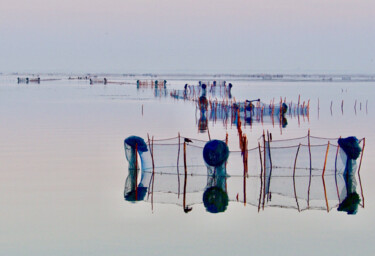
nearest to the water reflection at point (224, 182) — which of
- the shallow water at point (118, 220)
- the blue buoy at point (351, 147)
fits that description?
the blue buoy at point (351, 147)

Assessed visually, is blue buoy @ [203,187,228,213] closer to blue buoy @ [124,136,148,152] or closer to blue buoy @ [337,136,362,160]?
blue buoy @ [124,136,148,152]

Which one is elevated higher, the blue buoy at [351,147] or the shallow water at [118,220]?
the blue buoy at [351,147]

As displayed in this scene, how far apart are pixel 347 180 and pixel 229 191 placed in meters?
3.49

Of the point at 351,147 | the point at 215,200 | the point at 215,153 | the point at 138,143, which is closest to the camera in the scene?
the point at 215,200

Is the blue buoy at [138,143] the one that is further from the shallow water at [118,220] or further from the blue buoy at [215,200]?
the blue buoy at [215,200]

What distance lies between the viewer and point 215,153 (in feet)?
56.9

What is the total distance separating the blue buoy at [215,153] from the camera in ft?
56.7

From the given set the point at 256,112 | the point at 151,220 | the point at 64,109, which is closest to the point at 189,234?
the point at 151,220

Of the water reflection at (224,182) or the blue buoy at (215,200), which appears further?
the water reflection at (224,182)

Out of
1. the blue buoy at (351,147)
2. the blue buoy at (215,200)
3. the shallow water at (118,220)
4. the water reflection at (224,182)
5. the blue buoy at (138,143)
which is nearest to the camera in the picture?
the shallow water at (118,220)

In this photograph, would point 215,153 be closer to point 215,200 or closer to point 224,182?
point 224,182

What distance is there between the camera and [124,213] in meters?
14.4

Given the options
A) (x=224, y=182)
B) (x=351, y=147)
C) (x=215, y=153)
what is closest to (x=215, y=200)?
(x=215, y=153)

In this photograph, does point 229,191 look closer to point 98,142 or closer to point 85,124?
point 98,142
